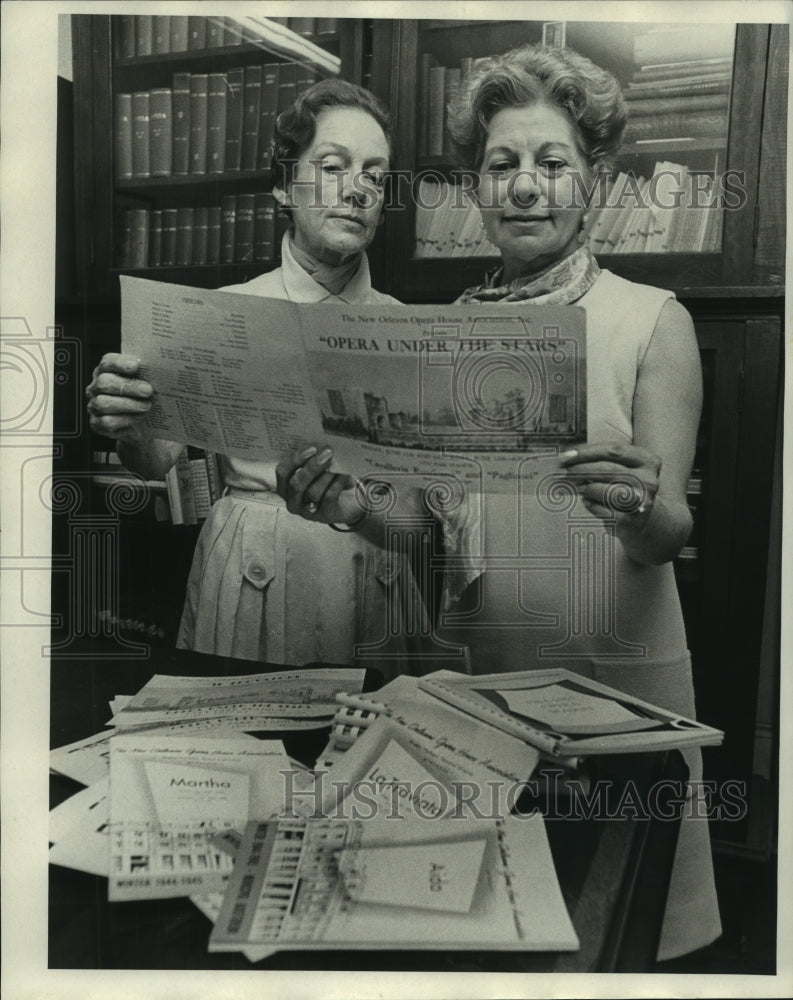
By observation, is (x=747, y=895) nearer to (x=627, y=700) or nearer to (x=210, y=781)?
(x=627, y=700)

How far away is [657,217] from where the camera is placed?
1.53 m

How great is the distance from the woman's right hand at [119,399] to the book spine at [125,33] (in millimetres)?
524

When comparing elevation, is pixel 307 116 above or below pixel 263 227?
above

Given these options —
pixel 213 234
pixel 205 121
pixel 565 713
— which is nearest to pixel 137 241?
pixel 213 234

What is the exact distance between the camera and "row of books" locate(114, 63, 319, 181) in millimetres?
1555

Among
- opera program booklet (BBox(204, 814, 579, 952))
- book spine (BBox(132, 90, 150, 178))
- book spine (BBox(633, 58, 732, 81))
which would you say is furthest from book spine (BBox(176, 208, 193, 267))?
opera program booklet (BBox(204, 814, 579, 952))

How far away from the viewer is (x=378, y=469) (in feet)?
4.94

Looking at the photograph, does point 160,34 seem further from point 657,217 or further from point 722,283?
point 722,283

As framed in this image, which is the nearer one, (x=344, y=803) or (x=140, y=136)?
(x=344, y=803)

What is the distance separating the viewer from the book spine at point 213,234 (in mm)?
1577

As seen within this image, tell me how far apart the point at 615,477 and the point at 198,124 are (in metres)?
0.93

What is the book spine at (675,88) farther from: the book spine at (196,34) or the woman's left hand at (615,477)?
the book spine at (196,34)

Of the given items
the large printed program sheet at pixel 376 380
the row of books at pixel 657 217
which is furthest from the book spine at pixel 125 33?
the row of books at pixel 657 217

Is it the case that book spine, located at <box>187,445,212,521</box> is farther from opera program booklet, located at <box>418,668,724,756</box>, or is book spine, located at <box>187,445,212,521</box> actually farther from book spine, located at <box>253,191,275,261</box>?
opera program booklet, located at <box>418,668,724,756</box>
